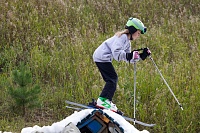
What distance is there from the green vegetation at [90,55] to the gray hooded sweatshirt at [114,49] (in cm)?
132

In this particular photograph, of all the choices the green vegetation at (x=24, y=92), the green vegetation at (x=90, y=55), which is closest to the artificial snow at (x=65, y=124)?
the green vegetation at (x=90, y=55)

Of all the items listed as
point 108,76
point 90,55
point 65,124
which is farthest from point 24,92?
point 90,55

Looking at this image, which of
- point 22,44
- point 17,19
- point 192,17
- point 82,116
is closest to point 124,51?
point 82,116

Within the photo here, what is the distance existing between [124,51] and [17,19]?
15.6 feet

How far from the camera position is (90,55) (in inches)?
364

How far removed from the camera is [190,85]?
7789mm

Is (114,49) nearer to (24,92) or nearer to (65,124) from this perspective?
(65,124)

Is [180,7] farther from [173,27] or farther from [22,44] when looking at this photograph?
[22,44]

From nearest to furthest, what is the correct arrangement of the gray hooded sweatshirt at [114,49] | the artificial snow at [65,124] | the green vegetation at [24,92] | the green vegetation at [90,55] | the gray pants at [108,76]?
the artificial snow at [65,124], the gray hooded sweatshirt at [114,49], the gray pants at [108,76], the green vegetation at [24,92], the green vegetation at [90,55]

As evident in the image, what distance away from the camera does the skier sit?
20.2 feet

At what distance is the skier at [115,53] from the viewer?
6156 mm

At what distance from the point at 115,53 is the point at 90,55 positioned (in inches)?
123

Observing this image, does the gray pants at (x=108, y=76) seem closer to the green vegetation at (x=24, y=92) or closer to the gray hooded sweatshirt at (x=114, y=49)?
the gray hooded sweatshirt at (x=114, y=49)

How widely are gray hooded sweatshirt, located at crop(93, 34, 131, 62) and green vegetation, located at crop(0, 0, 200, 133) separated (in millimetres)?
1316
